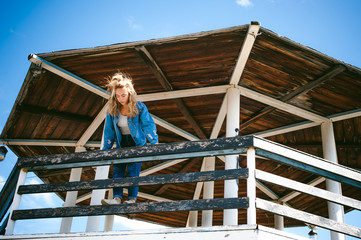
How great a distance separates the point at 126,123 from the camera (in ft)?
17.8

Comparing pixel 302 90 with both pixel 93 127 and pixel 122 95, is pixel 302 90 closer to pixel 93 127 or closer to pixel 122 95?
pixel 122 95

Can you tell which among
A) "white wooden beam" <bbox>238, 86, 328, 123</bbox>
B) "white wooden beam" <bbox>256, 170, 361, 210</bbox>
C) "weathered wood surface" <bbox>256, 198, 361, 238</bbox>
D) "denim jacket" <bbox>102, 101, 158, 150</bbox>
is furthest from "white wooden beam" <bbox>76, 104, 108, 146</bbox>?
"weathered wood surface" <bbox>256, 198, 361, 238</bbox>

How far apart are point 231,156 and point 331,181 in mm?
2434

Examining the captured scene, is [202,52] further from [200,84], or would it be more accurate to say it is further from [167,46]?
[200,84]

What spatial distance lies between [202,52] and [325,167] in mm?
3232

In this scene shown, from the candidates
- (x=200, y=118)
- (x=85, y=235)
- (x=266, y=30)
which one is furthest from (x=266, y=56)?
(x=85, y=235)

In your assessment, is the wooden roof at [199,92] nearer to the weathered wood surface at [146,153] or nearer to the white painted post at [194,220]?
the white painted post at [194,220]

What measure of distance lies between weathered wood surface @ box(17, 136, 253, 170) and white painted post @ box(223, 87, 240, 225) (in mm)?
1463

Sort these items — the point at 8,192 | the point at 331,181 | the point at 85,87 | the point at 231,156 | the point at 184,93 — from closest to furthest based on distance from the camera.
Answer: the point at 8,192
the point at 231,156
the point at 331,181
the point at 85,87
the point at 184,93

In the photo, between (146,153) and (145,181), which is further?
(146,153)

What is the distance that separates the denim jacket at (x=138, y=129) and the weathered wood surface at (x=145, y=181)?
852 millimetres

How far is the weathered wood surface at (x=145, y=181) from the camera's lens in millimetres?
4043

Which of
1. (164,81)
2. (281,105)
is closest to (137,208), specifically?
(164,81)

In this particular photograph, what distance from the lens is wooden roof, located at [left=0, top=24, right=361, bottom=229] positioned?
650 centimetres
